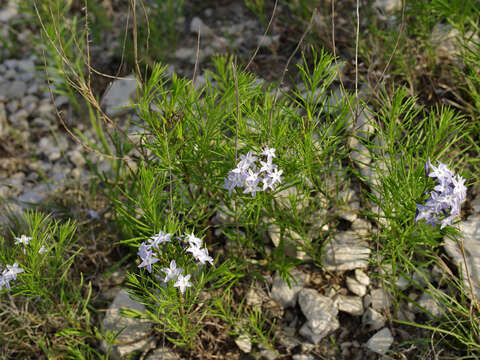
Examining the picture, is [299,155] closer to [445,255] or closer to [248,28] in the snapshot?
[445,255]

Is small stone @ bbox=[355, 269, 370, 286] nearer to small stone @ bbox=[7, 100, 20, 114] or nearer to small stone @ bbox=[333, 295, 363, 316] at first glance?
Answer: small stone @ bbox=[333, 295, 363, 316]

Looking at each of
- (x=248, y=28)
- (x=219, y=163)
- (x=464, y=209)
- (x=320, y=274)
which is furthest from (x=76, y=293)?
(x=248, y=28)

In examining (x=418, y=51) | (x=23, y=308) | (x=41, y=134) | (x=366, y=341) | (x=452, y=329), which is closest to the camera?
(x=452, y=329)

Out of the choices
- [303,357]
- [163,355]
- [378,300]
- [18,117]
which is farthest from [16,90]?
[378,300]

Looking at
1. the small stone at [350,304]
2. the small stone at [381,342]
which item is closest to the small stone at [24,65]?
the small stone at [350,304]

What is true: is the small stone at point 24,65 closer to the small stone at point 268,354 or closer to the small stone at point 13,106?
the small stone at point 13,106

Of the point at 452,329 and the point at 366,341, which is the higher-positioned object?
the point at 452,329

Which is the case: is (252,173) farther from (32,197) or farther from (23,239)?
(32,197)

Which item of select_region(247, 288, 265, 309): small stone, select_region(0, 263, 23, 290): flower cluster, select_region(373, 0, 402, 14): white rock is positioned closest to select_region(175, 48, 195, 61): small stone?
select_region(373, 0, 402, 14): white rock
